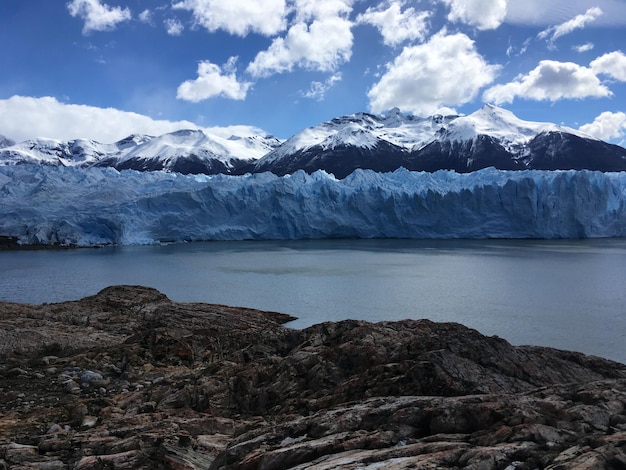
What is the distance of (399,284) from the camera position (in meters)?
18.1

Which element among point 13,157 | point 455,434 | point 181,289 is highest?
point 13,157

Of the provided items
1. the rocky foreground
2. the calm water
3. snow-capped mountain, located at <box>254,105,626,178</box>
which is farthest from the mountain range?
the rocky foreground

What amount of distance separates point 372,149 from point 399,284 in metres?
83.3

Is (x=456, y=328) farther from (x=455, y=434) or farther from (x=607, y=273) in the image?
(x=607, y=273)

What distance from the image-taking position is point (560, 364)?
17.8 feet

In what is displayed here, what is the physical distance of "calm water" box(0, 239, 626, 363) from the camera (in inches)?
490

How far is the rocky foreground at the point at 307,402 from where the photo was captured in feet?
9.18

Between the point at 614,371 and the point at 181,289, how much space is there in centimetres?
1457

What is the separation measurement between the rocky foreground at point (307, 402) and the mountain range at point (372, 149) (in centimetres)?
7952

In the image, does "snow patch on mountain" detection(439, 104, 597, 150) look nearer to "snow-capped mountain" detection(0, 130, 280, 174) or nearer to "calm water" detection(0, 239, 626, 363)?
"snow-capped mountain" detection(0, 130, 280, 174)

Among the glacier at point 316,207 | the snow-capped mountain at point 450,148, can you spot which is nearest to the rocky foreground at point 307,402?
the glacier at point 316,207

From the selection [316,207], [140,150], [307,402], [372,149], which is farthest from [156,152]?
[307,402]

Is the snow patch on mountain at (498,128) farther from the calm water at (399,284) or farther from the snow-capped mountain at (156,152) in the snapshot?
the calm water at (399,284)

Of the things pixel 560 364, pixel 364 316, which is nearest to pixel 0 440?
pixel 560 364
